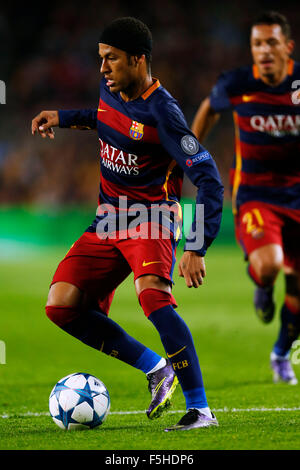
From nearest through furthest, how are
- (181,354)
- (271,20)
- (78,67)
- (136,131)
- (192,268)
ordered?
(192,268)
(181,354)
(136,131)
(271,20)
(78,67)

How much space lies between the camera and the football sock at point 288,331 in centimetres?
621

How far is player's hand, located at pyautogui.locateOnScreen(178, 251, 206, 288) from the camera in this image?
3.86 meters

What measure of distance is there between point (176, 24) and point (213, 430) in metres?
21.0

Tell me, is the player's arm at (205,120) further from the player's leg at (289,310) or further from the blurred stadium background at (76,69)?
the blurred stadium background at (76,69)

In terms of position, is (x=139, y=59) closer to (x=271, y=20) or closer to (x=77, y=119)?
(x=77, y=119)

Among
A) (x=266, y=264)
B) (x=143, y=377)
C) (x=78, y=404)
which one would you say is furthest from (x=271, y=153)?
(x=78, y=404)

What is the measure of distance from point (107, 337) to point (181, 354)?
0.66 meters

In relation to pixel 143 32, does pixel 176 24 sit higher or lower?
higher

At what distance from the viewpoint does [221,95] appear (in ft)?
20.9

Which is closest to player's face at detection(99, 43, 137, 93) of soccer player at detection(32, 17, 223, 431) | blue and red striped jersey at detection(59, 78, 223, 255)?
soccer player at detection(32, 17, 223, 431)

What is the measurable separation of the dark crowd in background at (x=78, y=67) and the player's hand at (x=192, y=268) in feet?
51.9

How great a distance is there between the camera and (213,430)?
13.1 feet
